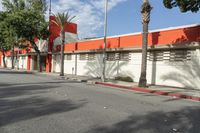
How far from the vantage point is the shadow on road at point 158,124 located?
25.7ft

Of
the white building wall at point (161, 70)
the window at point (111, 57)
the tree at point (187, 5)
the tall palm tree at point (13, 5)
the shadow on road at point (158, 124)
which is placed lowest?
the shadow on road at point (158, 124)

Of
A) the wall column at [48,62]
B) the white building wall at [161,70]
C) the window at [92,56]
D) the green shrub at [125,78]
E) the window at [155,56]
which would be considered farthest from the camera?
the wall column at [48,62]

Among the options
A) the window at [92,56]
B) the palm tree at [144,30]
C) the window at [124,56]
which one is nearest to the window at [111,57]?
the window at [124,56]

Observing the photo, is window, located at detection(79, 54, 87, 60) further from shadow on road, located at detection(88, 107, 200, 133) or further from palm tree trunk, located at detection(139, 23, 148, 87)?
shadow on road, located at detection(88, 107, 200, 133)

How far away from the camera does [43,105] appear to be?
11.4 m

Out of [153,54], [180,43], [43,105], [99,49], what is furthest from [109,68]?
[43,105]

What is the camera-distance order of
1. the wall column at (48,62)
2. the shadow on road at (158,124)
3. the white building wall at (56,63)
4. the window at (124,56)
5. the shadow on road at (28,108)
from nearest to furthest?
the shadow on road at (158,124) → the shadow on road at (28,108) → the window at (124,56) → the white building wall at (56,63) → the wall column at (48,62)

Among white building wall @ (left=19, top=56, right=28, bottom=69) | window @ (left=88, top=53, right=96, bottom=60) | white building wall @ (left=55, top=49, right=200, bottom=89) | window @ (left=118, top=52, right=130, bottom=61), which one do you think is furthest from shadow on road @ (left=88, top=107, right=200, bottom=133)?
white building wall @ (left=19, top=56, right=28, bottom=69)

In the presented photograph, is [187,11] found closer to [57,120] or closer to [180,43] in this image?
[180,43]

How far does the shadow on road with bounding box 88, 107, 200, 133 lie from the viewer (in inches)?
308

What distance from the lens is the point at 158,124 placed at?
8.67 metres

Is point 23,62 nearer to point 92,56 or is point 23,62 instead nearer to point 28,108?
point 92,56

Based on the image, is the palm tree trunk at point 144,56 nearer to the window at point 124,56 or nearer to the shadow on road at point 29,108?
the window at point 124,56

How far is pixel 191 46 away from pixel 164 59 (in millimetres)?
3381
